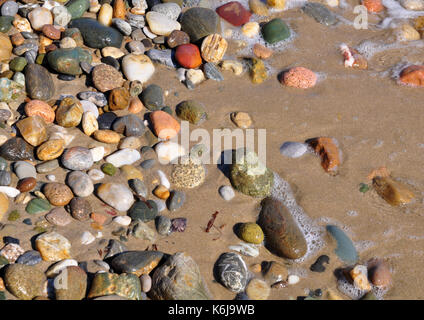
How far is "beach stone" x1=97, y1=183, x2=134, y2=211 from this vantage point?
319 centimetres

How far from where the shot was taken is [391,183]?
11.4 ft

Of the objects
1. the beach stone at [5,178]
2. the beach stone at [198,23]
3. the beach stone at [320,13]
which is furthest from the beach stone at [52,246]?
the beach stone at [320,13]

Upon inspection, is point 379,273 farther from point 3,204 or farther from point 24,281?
point 3,204

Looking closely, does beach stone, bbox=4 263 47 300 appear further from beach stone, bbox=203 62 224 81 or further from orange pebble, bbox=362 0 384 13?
orange pebble, bbox=362 0 384 13

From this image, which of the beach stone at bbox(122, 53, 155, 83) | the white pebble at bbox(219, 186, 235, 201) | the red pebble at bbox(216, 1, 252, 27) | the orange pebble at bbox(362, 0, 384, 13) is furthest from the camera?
the orange pebble at bbox(362, 0, 384, 13)

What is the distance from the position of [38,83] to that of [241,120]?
170cm

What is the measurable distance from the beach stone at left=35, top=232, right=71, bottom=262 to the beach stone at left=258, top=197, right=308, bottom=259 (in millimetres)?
1307

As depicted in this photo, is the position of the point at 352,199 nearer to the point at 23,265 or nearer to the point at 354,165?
the point at 354,165

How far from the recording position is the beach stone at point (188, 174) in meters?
3.41

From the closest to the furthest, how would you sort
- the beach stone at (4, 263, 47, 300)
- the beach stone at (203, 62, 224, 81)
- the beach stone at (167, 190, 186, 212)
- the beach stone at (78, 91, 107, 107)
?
the beach stone at (4, 263, 47, 300) → the beach stone at (167, 190, 186, 212) → the beach stone at (78, 91, 107, 107) → the beach stone at (203, 62, 224, 81)

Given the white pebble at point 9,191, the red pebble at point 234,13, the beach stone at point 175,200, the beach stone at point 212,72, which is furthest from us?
the red pebble at point 234,13

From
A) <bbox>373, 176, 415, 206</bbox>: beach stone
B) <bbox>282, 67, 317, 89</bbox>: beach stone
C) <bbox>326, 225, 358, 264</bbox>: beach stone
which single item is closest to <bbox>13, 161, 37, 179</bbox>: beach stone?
<bbox>326, 225, 358, 264</bbox>: beach stone

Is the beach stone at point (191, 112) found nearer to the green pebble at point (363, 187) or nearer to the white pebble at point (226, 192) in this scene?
the white pebble at point (226, 192)

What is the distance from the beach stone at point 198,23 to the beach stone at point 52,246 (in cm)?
239
